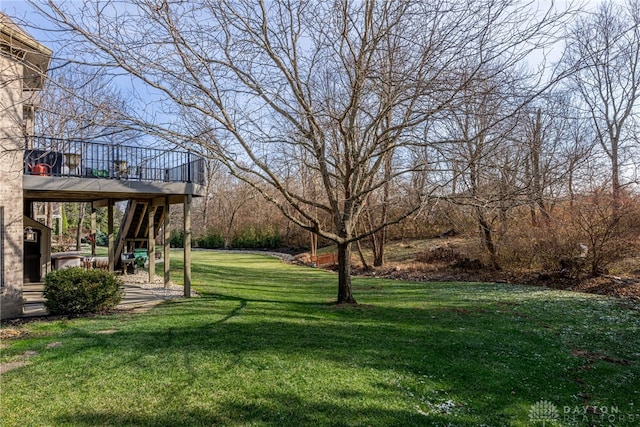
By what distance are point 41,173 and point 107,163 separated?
146 centimetres

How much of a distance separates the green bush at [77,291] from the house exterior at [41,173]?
2.21ft

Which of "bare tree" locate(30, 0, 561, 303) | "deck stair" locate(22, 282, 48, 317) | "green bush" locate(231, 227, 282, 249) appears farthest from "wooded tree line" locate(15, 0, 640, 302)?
"green bush" locate(231, 227, 282, 249)

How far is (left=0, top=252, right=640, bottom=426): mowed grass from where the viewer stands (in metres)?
3.72

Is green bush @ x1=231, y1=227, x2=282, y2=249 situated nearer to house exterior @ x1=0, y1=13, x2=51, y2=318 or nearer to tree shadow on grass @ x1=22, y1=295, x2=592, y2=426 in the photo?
tree shadow on grass @ x1=22, y1=295, x2=592, y2=426

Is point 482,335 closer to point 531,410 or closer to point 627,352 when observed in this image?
point 627,352

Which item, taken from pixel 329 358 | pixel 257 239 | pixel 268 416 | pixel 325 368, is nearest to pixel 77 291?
pixel 329 358

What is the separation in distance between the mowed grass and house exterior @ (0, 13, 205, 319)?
166 centimetres

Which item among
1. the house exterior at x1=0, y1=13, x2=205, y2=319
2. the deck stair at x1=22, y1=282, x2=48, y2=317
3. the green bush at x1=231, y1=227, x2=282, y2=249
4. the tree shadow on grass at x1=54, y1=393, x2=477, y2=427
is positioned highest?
the house exterior at x1=0, y1=13, x2=205, y2=319

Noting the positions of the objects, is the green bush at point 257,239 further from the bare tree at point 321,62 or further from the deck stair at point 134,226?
the bare tree at point 321,62

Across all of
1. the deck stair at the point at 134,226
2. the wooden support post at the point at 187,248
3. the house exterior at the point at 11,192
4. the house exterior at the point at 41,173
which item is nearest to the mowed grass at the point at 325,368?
the wooden support post at the point at 187,248

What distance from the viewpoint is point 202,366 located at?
4.70 meters

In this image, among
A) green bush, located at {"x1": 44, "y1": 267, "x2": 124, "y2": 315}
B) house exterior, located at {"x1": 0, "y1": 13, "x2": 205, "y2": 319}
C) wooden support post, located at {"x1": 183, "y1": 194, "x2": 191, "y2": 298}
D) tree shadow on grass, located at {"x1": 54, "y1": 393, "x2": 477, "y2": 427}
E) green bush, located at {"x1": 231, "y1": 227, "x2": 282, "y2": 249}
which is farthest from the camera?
green bush, located at {"x1": 231, "y1": 227, "x2": 282, "y2": 249}

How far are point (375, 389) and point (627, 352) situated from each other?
438cm

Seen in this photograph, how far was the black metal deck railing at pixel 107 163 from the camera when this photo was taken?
8031 mm
